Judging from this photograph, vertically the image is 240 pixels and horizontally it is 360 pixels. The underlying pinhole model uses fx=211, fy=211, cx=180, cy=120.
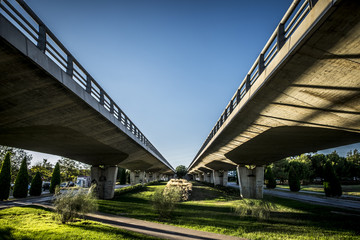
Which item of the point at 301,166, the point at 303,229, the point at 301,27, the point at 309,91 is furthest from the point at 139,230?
the point at 301,166

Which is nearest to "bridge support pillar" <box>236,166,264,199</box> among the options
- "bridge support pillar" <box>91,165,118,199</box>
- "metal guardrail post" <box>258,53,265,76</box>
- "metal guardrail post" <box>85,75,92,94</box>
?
"bridge support pillar" <box>91,165,118,199</box>

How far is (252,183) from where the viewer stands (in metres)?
27.1

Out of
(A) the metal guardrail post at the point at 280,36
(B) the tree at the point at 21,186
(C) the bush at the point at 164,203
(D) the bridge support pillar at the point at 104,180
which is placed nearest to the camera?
(A) the metal guardrail post at the point at 280,36

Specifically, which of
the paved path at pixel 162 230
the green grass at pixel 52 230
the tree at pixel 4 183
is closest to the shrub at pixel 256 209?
the paved path at pixel 162 230

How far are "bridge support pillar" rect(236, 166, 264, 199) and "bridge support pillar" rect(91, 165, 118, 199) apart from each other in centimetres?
1633

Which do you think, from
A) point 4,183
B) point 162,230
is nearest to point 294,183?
point 162,230

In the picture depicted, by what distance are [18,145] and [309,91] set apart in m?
20.3

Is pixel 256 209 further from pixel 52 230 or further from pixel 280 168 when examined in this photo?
pixel 280 168

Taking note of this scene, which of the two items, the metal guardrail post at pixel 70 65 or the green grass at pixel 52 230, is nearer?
the green grass at pixel 52 230

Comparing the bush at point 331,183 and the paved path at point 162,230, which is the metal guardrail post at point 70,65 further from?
the bush at point 331,183

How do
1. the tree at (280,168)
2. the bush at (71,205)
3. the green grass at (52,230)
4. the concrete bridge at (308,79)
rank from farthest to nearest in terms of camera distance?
the tree at (280,168) < the bush at (71,205) < the green grass at (52,230) < the concrete bridge at (308,79)

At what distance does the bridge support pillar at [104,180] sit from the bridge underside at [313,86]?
1736 centimetres

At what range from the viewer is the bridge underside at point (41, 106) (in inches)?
266

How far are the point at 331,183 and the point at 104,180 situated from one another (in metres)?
29.5
